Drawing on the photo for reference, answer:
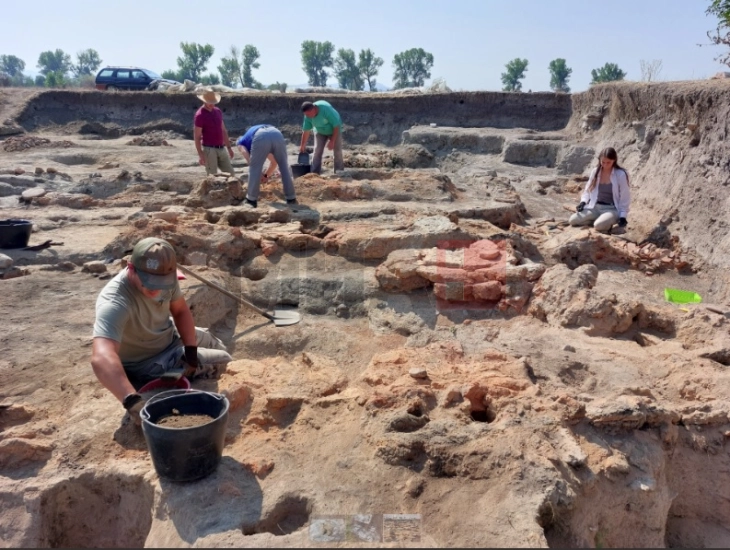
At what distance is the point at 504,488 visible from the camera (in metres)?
2.60

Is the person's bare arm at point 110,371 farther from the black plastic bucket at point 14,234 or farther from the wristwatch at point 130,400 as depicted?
the black plastic bucket at point 14,234

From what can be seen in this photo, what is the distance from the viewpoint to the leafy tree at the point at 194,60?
5844 centimetres

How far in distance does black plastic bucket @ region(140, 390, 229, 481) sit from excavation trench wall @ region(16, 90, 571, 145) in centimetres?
1655

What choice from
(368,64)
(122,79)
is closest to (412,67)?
(368,64)

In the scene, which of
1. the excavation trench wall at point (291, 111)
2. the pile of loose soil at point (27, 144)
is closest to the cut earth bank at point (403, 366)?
the pile of loose soil at point (27, 144)

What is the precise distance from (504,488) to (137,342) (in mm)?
2274

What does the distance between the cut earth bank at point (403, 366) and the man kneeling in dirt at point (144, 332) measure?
267mm

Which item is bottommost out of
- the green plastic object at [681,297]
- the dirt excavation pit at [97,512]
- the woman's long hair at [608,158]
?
the dirt excavation pit at [97,512]

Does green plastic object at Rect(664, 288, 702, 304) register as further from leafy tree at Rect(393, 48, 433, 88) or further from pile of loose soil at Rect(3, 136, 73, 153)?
leafy tree at Rect(393, 48, 433, 88)

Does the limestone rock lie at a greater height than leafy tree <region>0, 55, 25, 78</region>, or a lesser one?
lesser

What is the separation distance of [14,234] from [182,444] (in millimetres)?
4691

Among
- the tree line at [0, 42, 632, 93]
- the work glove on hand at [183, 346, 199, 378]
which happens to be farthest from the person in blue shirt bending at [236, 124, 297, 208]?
the tree line at [0, 42, 632, 93]

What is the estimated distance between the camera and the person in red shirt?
8070 mm

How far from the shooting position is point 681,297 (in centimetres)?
564
